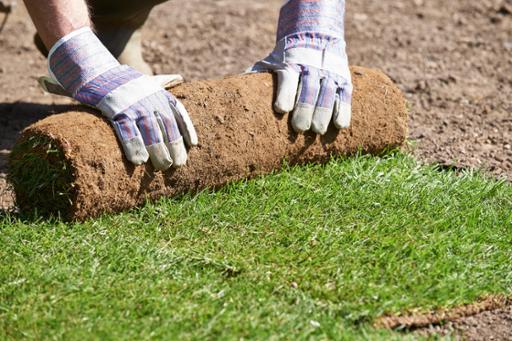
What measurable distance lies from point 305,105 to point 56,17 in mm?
1138

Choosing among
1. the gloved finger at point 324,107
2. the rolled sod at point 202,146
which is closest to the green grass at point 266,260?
the rolled sod at point 202,146

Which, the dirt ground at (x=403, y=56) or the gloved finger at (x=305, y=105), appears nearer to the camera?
the gloved finger at (x=305, y=105)

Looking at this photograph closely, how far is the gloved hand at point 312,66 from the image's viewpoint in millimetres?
3934

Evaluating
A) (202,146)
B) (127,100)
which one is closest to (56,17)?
(127,100)

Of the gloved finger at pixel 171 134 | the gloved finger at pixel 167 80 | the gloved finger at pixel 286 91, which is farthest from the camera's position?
the gloved finger at pixel 286 91

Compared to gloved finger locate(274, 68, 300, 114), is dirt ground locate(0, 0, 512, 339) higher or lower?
lower

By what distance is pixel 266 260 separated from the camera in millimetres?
3277

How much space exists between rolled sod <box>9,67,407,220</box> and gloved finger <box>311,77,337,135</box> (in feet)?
0.25

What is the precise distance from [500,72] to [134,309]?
3826 mm

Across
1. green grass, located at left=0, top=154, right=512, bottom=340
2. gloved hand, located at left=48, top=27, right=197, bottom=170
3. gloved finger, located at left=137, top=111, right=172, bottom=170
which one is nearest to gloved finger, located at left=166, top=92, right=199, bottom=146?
gloved hand, located at left=48, top=27, right=197, bottom=170

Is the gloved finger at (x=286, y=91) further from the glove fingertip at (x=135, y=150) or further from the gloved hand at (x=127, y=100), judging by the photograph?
the glove fingertip at (x=135, y=150)

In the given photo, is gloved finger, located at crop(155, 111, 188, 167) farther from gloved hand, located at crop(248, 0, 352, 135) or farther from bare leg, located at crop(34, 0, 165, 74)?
bare leg, located at crop(34, 0, 165, 74)

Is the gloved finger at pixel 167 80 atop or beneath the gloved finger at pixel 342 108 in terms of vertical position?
atop

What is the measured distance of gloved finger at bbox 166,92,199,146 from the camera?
364cm
